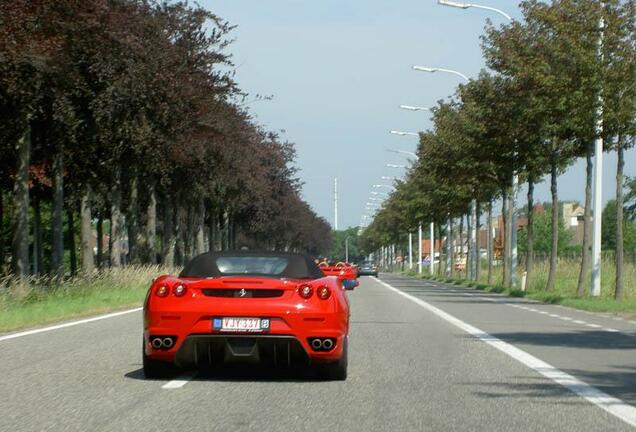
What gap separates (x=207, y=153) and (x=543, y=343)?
32.9 meters

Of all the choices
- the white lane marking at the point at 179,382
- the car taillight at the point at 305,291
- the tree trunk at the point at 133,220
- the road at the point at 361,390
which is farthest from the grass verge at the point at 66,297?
the car taillight at the point at 305,291

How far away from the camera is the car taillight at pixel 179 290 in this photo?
40.8 ft

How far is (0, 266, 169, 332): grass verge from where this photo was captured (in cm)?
2380

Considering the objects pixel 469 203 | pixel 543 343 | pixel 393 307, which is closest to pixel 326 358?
pixel 543 343

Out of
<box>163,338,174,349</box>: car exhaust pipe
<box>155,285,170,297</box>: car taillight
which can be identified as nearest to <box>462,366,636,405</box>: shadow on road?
<box>163,338,174,349</box>: car exhaust pipe

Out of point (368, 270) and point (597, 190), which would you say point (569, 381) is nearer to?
point (597, 190)

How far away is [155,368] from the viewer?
12.8 m

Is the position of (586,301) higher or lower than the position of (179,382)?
lower

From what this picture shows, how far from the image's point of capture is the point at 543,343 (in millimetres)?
18719

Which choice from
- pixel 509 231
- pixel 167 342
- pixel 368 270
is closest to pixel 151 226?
pixel 509 231

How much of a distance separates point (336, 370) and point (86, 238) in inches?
1191

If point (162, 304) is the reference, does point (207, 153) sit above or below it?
above

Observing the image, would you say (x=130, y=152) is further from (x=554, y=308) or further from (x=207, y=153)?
(x=554, y=308)

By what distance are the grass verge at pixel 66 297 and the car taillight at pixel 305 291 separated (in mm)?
9392
